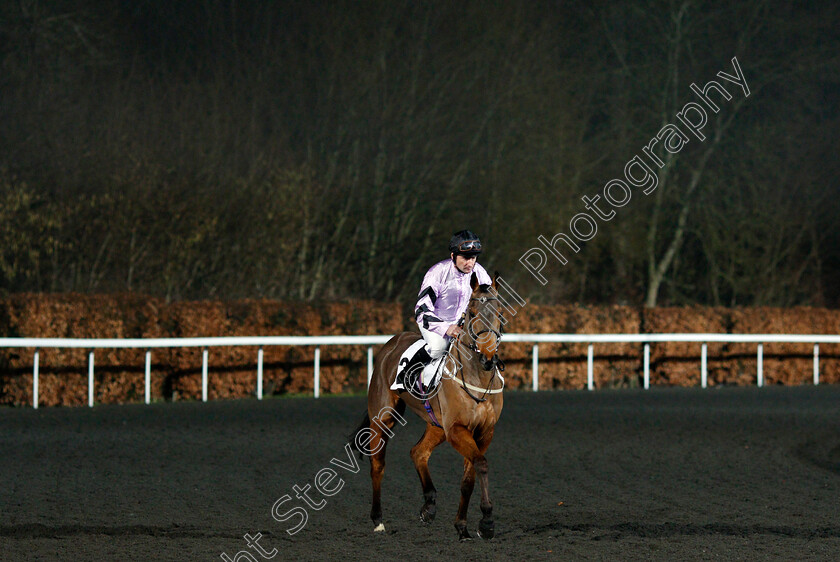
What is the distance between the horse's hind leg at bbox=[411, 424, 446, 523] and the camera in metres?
6.90

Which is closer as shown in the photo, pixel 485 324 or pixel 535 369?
pixel 485 324

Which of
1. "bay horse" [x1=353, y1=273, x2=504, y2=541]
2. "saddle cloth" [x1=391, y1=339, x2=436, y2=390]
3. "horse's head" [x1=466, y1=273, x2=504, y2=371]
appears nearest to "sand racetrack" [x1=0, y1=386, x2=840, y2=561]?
"bay horse" [x1=353, y1=273, x2=504, y2=541]

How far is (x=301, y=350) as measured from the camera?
1741 cm

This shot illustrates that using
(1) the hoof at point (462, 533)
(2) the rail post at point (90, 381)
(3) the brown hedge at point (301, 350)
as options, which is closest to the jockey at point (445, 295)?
(1) the hoof at point (462, 533)

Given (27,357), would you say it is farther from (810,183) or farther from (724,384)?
(810,183)

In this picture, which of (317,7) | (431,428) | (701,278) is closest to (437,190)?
(317,7)

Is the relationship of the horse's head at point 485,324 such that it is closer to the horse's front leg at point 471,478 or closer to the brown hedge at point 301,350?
the horse's front leg at point 471,478

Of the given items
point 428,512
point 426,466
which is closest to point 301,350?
point 426,466

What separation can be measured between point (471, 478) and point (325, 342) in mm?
10252

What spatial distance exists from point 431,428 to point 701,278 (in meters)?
27.3

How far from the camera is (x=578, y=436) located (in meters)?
12.3

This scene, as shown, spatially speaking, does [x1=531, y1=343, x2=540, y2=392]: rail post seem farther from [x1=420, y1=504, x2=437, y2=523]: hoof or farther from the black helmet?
the black helmet

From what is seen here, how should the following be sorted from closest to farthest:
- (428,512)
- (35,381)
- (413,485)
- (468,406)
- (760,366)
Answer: (468,406)
(428,512)
(413,485)
(35,381)
(760,366)

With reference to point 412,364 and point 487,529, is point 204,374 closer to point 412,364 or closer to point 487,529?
point 412,364
